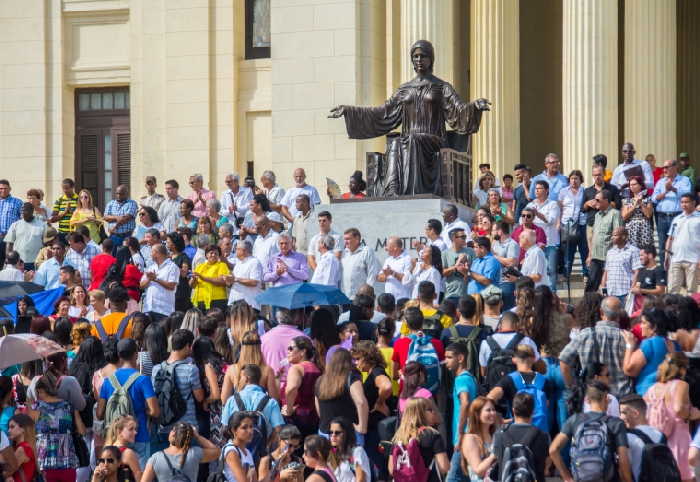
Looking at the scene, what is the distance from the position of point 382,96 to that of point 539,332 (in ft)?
59.3

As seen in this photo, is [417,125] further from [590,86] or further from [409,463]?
[409,463]

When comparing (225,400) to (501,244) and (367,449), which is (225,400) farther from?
(501,244)

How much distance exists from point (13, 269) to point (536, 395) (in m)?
10.4

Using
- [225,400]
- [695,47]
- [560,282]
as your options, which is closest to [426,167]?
[560,282]

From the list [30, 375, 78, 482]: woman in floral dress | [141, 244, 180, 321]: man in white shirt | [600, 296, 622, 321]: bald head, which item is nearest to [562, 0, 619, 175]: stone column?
[141, 244, 180, 321]: man in white shirt

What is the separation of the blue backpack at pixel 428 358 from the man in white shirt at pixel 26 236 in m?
11.0

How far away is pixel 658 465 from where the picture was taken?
12.3m

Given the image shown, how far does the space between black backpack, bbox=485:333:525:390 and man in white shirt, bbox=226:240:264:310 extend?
20.0 ft

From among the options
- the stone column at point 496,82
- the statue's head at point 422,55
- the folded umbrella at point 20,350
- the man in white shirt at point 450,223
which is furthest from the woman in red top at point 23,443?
the stone column at point 496,82

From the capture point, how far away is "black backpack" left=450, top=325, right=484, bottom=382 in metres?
15.4

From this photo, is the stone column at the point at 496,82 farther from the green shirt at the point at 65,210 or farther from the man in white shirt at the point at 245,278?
the man in white shirt at the point at 245,278

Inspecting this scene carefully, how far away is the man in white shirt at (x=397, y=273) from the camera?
19.8 meters

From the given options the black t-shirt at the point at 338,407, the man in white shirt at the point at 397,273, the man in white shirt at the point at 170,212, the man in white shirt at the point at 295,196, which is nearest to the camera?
the black t-shirt at the point at 338,407

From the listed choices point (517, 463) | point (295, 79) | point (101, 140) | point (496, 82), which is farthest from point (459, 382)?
point (101, 140)
